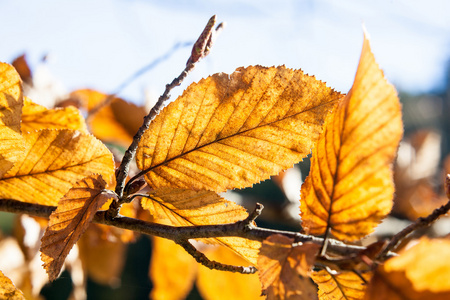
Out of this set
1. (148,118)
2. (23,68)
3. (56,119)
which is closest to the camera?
(148,118)

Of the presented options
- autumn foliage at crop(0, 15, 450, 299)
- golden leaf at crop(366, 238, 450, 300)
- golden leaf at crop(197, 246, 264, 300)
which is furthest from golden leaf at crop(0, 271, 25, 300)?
golden leaf at crop(197, 246, 264, 300)

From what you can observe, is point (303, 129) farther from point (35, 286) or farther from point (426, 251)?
point (35, 286)

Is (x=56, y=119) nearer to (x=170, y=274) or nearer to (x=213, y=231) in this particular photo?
(x=213, y=231)

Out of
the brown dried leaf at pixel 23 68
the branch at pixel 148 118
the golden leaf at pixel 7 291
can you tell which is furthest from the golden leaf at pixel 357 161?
the brown dried leaf at pixel 23 68

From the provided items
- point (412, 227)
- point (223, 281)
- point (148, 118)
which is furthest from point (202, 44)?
point (223, 281)

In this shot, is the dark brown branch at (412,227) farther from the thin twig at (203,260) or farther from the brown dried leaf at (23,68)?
the brown dried leaf at (23,68)

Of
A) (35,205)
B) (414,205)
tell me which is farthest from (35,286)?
(414,205)
